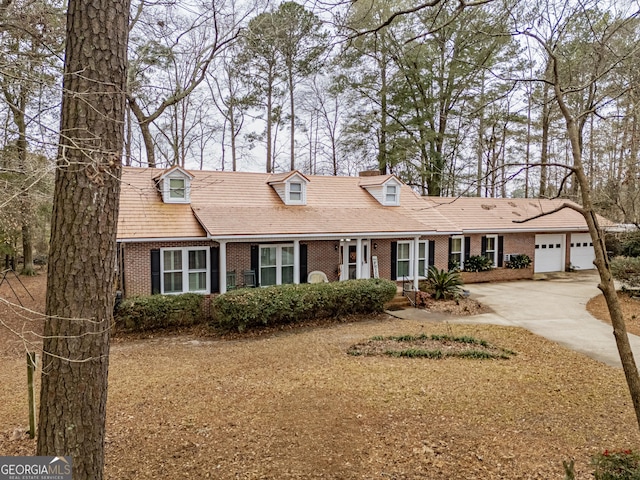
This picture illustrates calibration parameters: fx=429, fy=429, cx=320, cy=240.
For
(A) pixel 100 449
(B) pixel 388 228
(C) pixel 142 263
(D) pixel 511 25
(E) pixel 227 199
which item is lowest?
(A) pixel 100 449

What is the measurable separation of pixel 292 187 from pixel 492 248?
11.2m

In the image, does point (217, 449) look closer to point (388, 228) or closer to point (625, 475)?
point (625, 475)

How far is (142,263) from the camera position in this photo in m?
12.5

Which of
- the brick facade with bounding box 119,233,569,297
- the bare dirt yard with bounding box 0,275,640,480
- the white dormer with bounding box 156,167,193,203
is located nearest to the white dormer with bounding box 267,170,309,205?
the brick facade with bounding box 119,233,569,297

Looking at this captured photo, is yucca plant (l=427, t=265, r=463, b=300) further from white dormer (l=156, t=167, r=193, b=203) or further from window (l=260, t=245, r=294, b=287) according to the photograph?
white dormer (l=156, t=167, r=193, b=203)

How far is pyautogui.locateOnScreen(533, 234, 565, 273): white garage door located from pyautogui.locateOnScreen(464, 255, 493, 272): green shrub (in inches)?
167

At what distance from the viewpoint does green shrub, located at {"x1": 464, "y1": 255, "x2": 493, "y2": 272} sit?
20.4m

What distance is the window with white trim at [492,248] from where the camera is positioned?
21219mm

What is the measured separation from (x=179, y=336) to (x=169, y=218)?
3930 mm

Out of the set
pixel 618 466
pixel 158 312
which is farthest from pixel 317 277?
pixel 618 466

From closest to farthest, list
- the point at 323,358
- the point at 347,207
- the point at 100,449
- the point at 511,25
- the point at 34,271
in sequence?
the point at 100,449
the point at 511,25
the point at 323,358
the point at 347,207
the point at 34,271

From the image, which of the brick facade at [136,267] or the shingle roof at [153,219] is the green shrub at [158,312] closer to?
the brick facade at [136,267]

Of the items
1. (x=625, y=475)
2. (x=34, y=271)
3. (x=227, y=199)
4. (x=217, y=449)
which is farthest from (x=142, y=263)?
(x=34, y=271)

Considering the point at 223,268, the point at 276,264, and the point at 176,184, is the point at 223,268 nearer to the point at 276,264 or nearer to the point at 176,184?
the point at 276,264
